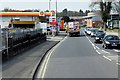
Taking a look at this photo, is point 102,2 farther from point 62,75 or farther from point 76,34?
point 62,75

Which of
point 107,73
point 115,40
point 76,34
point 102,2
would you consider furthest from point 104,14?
point 107,73

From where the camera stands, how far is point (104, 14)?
106500mm

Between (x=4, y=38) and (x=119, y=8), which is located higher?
(x=119, y=8)

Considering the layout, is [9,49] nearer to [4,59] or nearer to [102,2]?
[4,59]

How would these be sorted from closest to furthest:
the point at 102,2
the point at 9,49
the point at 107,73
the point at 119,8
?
the point at 107,73
the point at 9,49
the point at 119,8
the point at 102,2

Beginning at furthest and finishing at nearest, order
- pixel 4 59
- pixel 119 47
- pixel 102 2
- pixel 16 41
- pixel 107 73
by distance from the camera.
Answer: pixel 102 2
pixel 119 47
pixel 16 41
pixel 4 59
pixel 107 73

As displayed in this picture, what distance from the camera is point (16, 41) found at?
995 inches

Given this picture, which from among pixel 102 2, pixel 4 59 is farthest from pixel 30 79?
pixel 102 2

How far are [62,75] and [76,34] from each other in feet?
183

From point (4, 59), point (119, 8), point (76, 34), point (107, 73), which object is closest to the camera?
point (107, 73)

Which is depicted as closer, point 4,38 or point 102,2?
point 4,38

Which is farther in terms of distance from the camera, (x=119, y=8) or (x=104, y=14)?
(x=104, y=14)

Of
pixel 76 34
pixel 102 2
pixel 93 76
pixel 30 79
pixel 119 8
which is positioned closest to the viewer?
pixel 30 79

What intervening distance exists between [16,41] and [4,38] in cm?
306
